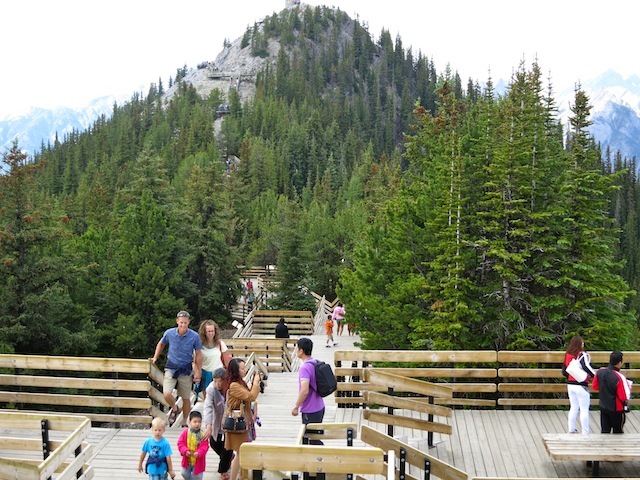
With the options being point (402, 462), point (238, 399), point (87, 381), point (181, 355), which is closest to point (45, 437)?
point (181, 355)

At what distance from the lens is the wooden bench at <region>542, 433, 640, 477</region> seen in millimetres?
7605

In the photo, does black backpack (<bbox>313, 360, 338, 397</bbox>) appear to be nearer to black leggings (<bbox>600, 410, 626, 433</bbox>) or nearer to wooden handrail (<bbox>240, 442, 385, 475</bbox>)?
wooden handrail (<bbox>240, 442, 385, 475</bbox>)

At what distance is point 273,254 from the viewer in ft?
203

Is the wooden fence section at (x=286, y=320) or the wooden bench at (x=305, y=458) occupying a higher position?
the wooden bench at (x=305, y=458)

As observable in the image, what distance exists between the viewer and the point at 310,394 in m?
7.46

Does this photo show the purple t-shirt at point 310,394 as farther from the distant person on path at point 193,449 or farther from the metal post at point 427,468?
the metal post at point 427,468

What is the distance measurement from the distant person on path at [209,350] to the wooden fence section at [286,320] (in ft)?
74.0

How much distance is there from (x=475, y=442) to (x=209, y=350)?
4.20 metres

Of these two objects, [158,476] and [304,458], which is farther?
[158,476]

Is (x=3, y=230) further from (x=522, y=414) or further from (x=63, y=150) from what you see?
(x=63, y=150)

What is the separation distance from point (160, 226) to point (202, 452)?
87.8 ft

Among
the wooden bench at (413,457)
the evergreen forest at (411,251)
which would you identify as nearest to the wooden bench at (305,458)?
the wooden bench at (413,457)

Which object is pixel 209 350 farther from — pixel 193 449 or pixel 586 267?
pixel 586 267

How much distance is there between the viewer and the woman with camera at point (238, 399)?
23.2ft
